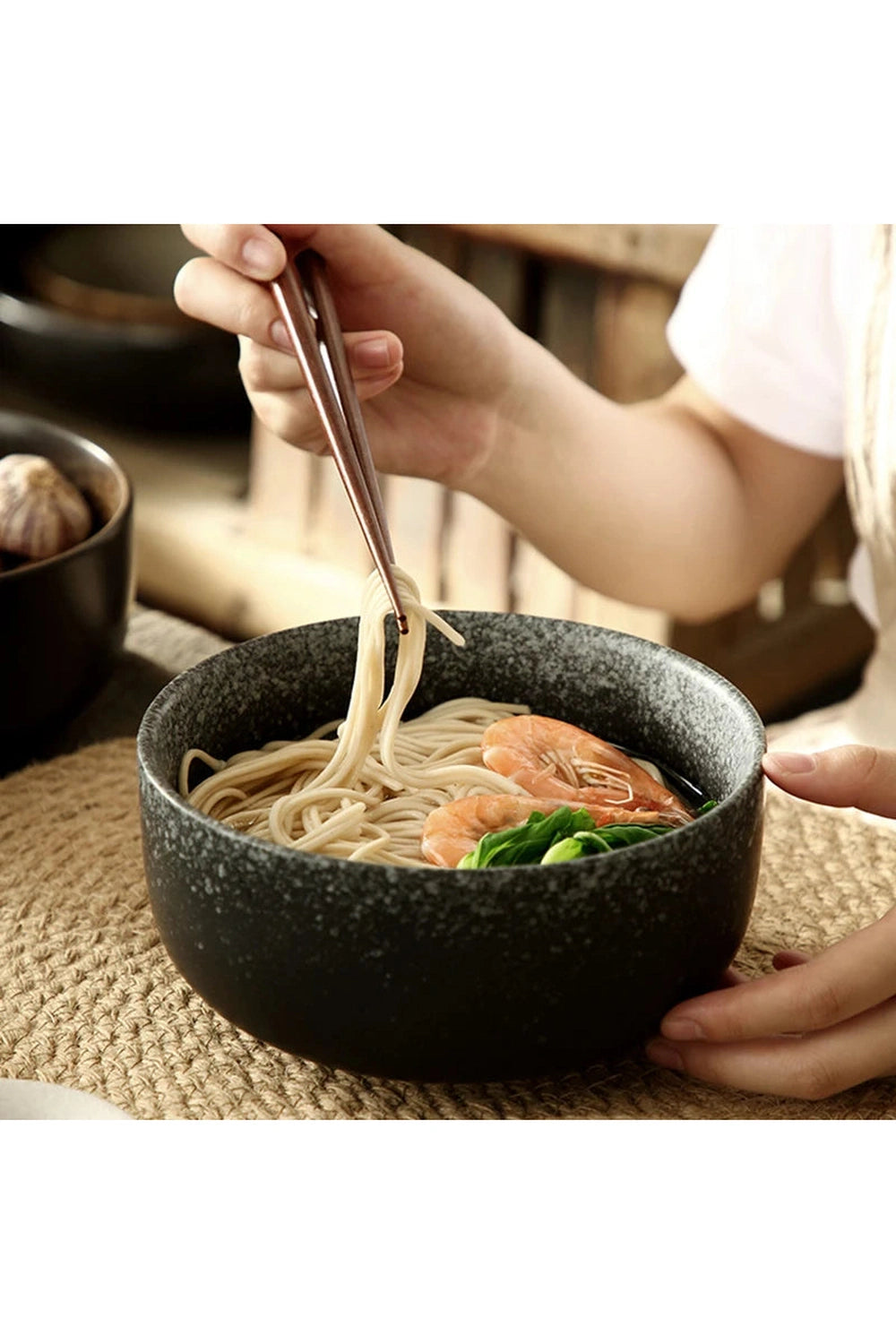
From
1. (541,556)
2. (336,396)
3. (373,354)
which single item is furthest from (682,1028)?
(541,556)

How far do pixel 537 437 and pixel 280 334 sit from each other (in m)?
0.36

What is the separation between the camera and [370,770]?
66 cm

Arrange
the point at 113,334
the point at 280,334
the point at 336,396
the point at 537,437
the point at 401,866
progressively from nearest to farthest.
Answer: the point at 401,866, the point at 336,396, the point at 280,334, the point at 537,437, the point at 113,334

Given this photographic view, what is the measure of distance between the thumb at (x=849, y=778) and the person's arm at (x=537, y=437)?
1.20 ft

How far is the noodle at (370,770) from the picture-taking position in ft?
2.01

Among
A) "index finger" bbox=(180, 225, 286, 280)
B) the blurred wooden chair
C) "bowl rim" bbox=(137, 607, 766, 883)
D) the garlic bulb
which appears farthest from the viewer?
the blurred wooden chair

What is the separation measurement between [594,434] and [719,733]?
560mm

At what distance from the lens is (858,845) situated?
73cm

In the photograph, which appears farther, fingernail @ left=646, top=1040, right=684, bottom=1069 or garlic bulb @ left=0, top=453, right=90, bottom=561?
garlic bulb @ left=0, top=453, right=90, bottom=561

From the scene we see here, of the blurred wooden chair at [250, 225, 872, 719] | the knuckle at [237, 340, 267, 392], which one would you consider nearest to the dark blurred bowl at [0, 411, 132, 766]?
the knuckle at [237, 340, 267, 392]

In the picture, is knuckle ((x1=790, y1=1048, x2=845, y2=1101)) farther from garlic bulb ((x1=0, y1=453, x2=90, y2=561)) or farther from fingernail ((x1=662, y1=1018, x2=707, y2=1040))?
garlic bulb ((x1=0, y1=453, x2=90, y2=561))

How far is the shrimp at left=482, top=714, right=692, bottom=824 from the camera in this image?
2.03ft

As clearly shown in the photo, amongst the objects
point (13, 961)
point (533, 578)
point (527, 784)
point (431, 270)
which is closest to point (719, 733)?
point (527, 784)

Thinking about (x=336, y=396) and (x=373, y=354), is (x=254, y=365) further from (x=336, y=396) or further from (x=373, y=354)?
(x=336, y=396)
